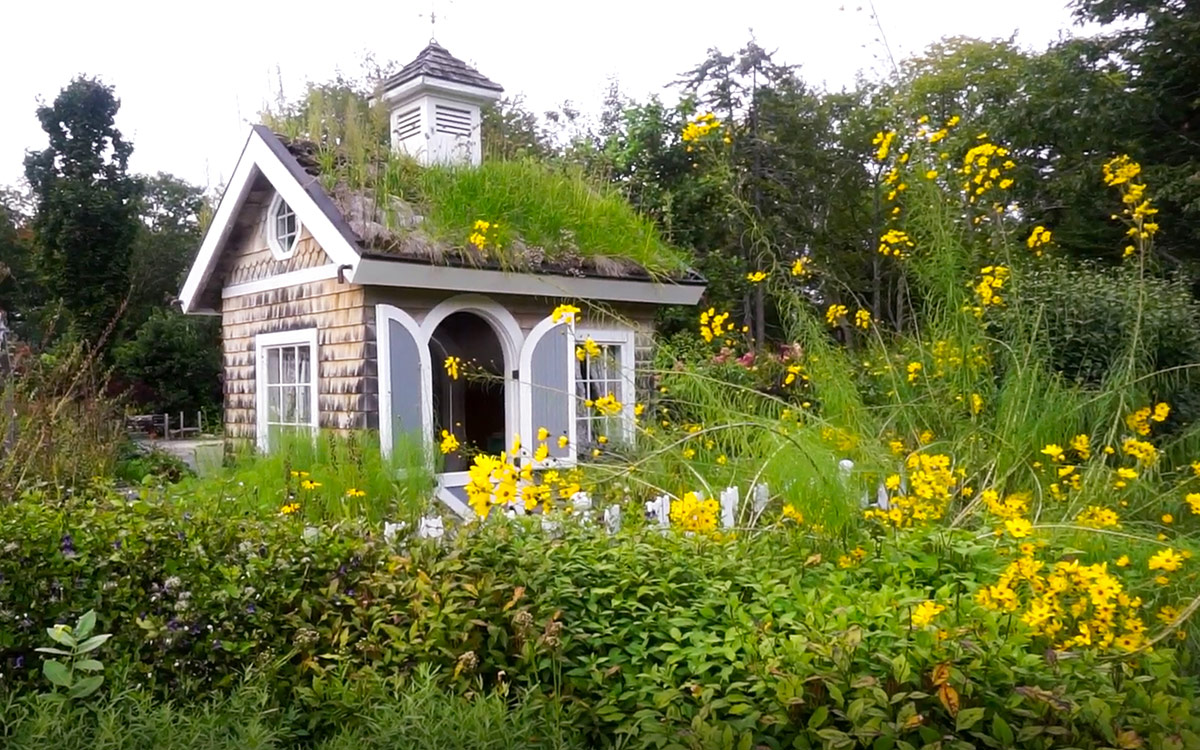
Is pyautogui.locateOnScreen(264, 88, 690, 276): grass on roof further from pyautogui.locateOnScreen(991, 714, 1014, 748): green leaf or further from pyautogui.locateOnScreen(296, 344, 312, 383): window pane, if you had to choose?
pyautogui.locateOnScreen(991, 714, 1014, 748): green leaf

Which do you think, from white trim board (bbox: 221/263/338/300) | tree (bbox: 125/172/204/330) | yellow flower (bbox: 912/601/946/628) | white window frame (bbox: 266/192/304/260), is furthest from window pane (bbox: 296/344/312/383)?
tree (bbox: 125/172/204/330)

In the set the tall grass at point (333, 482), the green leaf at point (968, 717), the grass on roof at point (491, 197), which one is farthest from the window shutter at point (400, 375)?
the green leaf at point (968, 717)

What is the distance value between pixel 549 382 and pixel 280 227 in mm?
2866

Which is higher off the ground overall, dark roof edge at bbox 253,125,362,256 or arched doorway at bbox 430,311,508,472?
dark roof edge at bbox 253,125,362,256

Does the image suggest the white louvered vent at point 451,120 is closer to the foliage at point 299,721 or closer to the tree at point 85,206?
the foliage at point 299,721

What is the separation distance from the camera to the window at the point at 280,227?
8195 mm

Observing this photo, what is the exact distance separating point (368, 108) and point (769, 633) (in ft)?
24.0

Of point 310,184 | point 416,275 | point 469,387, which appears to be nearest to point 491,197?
point 416,275

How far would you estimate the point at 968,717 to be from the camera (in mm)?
2029

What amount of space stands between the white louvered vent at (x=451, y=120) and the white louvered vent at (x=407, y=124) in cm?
18

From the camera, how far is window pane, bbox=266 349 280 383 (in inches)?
332

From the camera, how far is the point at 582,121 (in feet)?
70.5

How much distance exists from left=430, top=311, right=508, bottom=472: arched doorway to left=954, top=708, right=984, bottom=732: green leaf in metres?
8.20

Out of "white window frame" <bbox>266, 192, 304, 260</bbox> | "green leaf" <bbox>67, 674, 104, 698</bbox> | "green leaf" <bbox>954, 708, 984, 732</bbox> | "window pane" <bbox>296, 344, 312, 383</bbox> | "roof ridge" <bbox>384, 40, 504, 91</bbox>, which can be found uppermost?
"roof ridge" <bbox>384, 40, 504, 91</bbox>
